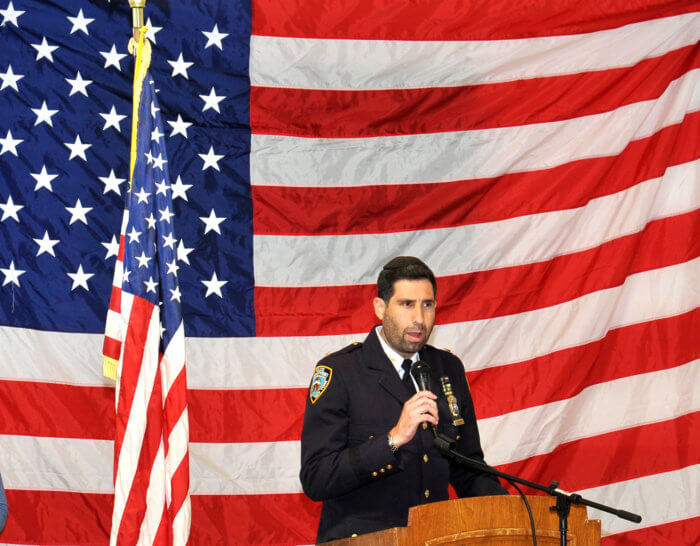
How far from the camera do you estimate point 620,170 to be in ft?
16.9

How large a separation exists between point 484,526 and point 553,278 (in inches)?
97.5

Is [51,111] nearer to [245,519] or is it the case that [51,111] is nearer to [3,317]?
[3,317]

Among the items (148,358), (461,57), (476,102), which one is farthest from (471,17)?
(148,358)

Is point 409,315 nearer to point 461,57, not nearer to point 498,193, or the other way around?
point 498,193

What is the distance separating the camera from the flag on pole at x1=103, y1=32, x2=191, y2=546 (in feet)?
12.9

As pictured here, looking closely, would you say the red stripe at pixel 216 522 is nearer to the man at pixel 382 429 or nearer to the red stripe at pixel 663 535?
the red stripe at pixel 663 535

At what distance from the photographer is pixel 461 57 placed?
17.1 feet

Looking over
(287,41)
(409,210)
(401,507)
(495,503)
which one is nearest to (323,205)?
(409,210)

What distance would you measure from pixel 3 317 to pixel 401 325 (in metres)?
2.18

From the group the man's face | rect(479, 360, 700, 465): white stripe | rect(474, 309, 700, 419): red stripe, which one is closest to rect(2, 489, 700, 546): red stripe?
rect(479, 360, 700, 465): white stripe

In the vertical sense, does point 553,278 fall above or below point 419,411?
above

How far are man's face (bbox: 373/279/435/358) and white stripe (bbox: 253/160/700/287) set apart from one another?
1.58m

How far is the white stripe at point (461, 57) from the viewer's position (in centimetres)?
508

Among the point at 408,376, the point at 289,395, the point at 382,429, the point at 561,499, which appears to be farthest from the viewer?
the point at 289,395
